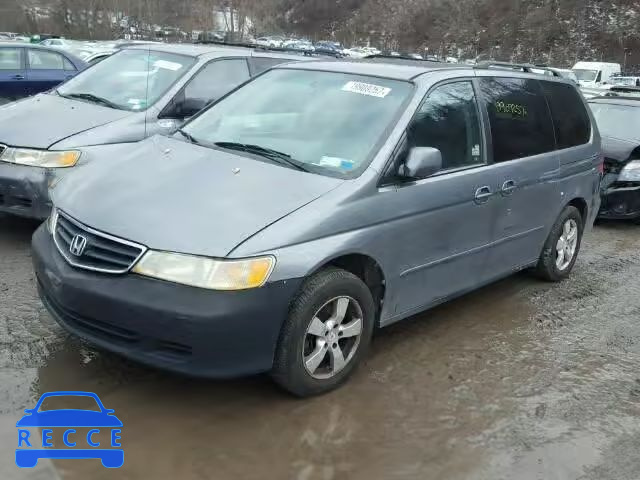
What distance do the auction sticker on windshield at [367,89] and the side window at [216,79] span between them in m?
2.44

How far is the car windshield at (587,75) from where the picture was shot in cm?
3012

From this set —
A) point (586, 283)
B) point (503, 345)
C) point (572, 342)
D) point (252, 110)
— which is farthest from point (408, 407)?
point (586, 283)

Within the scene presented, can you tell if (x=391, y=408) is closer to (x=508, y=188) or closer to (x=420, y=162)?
(x=420, y=162)

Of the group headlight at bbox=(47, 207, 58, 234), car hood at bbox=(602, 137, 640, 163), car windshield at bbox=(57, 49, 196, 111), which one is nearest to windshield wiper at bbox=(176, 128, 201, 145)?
headlight at bbox=(47, 207, 58, 234)

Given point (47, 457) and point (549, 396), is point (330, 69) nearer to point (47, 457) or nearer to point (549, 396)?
point (549, 396)

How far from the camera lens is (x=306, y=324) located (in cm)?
328

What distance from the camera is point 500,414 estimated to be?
354cm

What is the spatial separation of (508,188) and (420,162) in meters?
1.21

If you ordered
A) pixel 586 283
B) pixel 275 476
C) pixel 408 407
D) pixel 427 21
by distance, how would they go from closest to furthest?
pixel 275 476 → pixel 408 407 → pixel 586 283 → pixel 427 21

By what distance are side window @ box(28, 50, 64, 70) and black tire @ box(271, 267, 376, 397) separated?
35.1 ft

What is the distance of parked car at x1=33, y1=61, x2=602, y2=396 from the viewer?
3061 millimetres

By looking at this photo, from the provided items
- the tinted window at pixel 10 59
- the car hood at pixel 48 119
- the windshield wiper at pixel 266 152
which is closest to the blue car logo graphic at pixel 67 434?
the windshield wiper at pixel 266 152

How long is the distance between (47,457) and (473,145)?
3.15m

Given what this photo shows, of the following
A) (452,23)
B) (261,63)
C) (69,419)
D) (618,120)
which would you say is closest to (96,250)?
(69,419)
